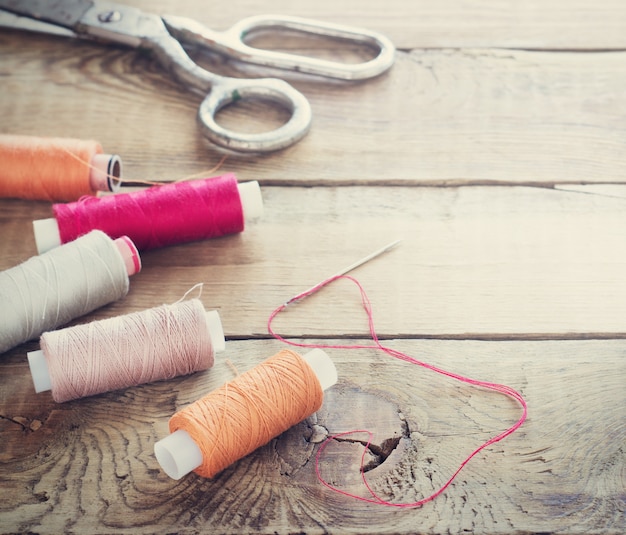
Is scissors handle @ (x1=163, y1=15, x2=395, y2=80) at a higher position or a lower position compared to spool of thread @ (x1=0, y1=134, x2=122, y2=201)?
higher

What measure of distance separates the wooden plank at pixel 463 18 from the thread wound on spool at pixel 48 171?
0.42m

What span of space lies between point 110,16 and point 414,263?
2.25ft

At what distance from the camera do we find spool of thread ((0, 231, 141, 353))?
968 mm

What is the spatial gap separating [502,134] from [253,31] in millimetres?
488

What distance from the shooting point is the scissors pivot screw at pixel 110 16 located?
4.33 ft

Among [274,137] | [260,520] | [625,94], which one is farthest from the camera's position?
[625,94]

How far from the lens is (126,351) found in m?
0.94

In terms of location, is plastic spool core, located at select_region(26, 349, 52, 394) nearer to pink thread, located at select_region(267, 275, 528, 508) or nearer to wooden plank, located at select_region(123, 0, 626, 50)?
pink thread, located at select_region(267, 275, 528, 508)

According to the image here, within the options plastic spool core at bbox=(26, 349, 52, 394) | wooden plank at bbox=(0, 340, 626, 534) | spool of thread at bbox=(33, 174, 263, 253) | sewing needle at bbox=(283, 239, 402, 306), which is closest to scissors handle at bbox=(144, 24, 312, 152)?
spool of thread at bbox=(33, 174, 263, 253)

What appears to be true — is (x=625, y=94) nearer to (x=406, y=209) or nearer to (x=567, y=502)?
(x=406, y=209)

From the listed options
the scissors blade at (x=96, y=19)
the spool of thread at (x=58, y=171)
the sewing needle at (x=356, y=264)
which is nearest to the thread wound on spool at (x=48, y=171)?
the spool of thread at (x=58, y=171)

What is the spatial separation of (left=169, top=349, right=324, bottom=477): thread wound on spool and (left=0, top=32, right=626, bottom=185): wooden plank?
1.24ft

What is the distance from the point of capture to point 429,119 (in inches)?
50.6

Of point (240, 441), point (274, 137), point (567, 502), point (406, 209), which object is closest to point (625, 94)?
point (406, 209)
